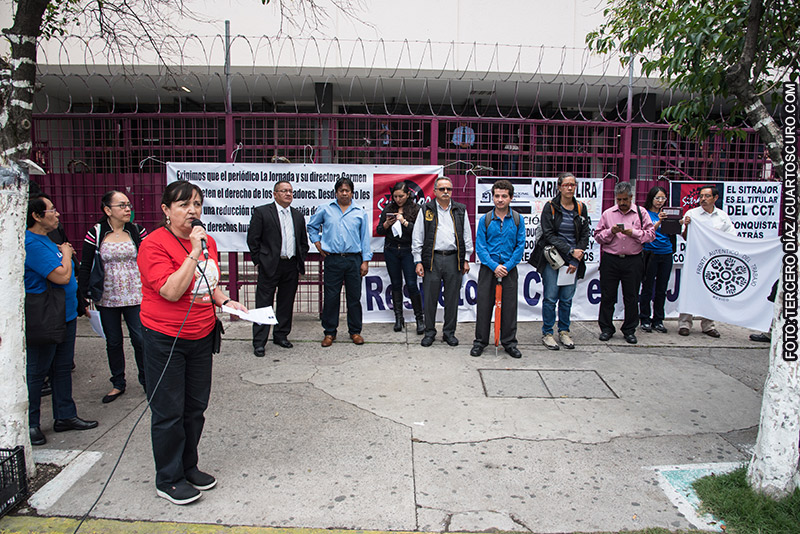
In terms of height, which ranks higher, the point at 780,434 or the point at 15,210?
the point at 15,210

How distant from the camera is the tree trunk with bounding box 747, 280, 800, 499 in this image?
118 inches

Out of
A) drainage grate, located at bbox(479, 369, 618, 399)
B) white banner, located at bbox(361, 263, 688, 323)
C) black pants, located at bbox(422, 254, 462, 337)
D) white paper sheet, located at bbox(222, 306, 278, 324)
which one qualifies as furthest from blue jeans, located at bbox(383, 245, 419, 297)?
white paper sheet, located at bbox(222, 306, 278, 324)

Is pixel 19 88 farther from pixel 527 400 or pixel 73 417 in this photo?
pixel 527 400

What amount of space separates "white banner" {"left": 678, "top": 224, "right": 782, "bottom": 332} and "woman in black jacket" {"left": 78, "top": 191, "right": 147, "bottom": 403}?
20.6 feet

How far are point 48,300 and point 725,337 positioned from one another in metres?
7.40

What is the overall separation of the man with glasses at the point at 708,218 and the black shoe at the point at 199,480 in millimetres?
5974

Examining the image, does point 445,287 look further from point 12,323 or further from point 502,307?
point 12,323

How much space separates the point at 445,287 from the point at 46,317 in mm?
3886

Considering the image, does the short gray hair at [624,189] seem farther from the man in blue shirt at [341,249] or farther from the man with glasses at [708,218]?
the man in blue shirt at [341,249]

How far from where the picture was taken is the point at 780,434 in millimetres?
3000

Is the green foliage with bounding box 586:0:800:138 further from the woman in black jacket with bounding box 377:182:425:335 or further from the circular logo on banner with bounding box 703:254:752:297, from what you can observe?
the woman in black jacket with bounding box 377:182:425:335

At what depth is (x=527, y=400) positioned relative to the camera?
4574mm

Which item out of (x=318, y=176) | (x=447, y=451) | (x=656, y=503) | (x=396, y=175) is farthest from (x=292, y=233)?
(x=656, y=503)

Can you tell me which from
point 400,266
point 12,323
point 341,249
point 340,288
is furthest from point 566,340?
point 12,323
